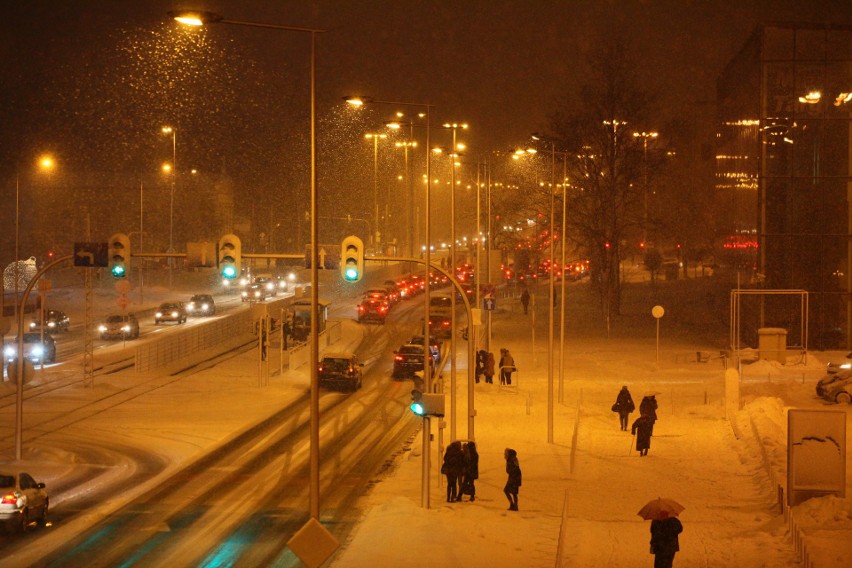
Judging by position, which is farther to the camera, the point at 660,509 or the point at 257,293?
the point at 257,293

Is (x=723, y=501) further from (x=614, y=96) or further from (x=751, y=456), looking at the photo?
(x=614, y=96)

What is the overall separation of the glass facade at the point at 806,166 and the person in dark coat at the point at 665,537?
34.7 meters

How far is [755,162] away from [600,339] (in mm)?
11003

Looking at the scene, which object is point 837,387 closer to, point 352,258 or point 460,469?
point 460,469

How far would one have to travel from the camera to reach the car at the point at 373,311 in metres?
56.8

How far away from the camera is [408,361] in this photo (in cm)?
3781

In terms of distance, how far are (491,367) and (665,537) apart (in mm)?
22428

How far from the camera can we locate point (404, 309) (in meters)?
66.0

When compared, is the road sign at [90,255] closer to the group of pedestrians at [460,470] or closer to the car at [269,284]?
the group of pedestrians at [460,470]

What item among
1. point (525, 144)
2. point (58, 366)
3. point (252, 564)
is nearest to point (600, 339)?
point (525, 144)

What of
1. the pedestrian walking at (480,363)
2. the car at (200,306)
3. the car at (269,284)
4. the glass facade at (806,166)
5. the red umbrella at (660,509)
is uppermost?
the glass facade at (806,166)

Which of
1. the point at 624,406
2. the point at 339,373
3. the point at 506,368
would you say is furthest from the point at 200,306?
the point at 624,406

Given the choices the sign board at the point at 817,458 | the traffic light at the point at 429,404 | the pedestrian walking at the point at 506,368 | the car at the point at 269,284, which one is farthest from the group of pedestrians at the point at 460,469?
the car at the point at 269,284

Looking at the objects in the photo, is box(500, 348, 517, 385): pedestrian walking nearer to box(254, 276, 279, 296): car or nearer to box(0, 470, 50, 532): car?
box(0, 470, 50, 532): car
